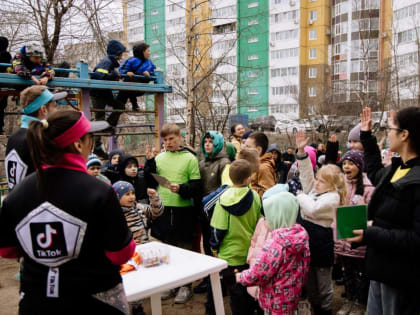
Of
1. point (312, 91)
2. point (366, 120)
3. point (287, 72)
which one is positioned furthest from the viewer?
point (287, 72)

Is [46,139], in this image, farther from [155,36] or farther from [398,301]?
[155,36]

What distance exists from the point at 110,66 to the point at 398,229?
18.7 ft

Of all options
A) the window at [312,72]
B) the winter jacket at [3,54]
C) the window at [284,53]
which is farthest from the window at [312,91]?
the winter jacket at [3,54]

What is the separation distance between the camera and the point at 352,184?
3521 mm

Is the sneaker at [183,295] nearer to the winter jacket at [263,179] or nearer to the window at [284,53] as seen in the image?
the winter jacket at [263,179]

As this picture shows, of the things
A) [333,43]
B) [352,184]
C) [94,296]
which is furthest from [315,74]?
[94,296]

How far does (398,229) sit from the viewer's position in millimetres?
2049

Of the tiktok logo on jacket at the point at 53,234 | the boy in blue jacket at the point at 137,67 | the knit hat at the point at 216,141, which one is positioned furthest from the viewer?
the boy in blue jacket at the point at 137,67

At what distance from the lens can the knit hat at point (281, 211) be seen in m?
2.59

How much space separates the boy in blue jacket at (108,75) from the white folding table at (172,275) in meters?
4.47

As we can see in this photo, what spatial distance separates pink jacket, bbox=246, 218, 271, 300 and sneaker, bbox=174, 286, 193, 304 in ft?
3.77

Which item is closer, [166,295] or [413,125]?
[413,125]

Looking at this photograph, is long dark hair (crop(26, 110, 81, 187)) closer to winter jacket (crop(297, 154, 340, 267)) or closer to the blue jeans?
the blue jeans

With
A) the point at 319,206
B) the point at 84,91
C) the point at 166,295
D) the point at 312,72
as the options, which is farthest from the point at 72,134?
the point at 312,72
